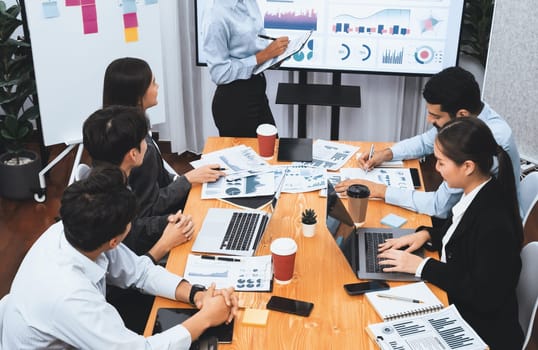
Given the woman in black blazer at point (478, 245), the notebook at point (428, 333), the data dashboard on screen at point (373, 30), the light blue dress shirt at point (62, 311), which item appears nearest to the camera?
the light blue dress shirt at point (62, 311)

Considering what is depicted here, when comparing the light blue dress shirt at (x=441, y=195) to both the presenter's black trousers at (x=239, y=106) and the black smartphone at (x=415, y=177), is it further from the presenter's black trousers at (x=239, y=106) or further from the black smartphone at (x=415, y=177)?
the presenter's black trousers at (x=239, y=106)

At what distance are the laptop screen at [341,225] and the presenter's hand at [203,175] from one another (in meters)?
0.57

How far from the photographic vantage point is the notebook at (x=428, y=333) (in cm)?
164

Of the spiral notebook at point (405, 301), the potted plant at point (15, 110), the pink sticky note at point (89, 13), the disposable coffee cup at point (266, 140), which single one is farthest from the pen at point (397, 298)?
the potted plant at point (15, 110)

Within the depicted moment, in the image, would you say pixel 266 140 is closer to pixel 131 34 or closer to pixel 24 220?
pixel 131 34

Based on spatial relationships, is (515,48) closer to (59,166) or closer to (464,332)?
(464,332)

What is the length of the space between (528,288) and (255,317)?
34.4 inches

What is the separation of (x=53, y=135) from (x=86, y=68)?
1.39 feet

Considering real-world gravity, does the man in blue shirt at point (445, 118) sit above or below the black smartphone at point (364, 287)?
above

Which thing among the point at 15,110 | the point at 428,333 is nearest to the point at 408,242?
the point at 428,333

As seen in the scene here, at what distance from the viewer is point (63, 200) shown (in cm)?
159

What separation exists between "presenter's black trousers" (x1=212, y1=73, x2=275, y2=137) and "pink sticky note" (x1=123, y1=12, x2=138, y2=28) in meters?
0.79

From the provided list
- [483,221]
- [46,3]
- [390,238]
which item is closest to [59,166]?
[46,3]

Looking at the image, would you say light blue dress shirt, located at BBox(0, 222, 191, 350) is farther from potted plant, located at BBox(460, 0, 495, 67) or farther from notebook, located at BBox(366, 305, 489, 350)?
potted plant, located at BBox(460, 0, 495, 67)
